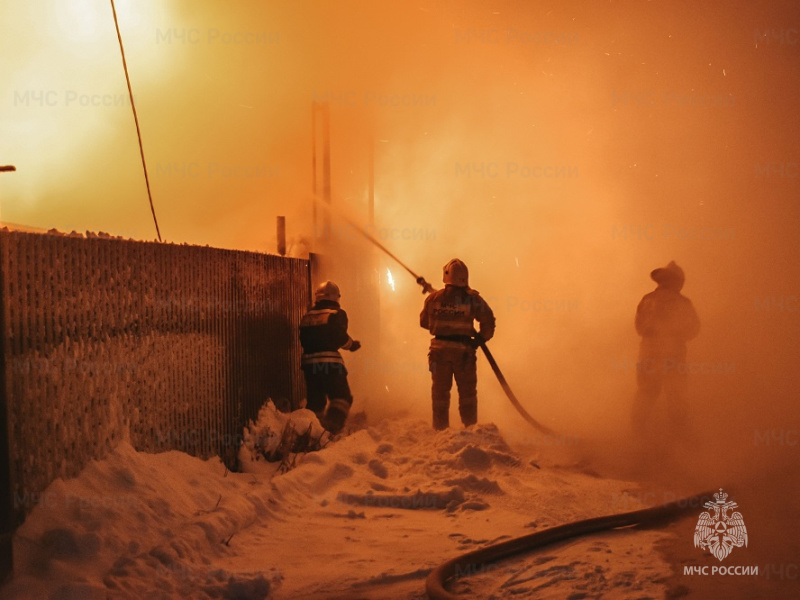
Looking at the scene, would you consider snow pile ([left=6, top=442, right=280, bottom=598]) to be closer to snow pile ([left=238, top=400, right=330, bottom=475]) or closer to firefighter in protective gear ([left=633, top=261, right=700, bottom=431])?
snow pile ([left=238, top=400, right=330, bottom=475])

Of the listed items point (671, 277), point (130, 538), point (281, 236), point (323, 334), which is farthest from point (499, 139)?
point (130, 538)

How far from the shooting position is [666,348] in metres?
9.88

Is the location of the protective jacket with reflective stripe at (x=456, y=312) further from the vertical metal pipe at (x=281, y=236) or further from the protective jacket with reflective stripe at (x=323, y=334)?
the vertical metal pipe at (x=281, y=236)

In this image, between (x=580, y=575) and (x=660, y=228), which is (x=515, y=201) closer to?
(x=660, y=228)

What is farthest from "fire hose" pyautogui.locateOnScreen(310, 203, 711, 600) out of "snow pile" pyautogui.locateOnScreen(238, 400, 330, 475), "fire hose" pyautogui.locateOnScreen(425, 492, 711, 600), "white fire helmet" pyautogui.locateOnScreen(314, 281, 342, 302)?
"white fire helmet" pyautogui.locateOnScreen(314, 281, 342, 302)

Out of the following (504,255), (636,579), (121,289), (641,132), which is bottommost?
(636,579)

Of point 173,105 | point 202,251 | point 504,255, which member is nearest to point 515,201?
point 504,255

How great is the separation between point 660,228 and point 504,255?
3.49 meters

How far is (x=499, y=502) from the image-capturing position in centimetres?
643

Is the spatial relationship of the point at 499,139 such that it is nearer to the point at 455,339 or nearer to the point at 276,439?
the point at 455,339

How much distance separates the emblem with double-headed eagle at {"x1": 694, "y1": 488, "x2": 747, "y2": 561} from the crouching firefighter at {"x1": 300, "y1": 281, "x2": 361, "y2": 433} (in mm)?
4502

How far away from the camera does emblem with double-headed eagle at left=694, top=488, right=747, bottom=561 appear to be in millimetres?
5180

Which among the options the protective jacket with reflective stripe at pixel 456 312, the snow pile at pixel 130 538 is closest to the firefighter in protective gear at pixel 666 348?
the protective jacket with reflective stripe at pixel 456 312

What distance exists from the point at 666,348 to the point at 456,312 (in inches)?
109
